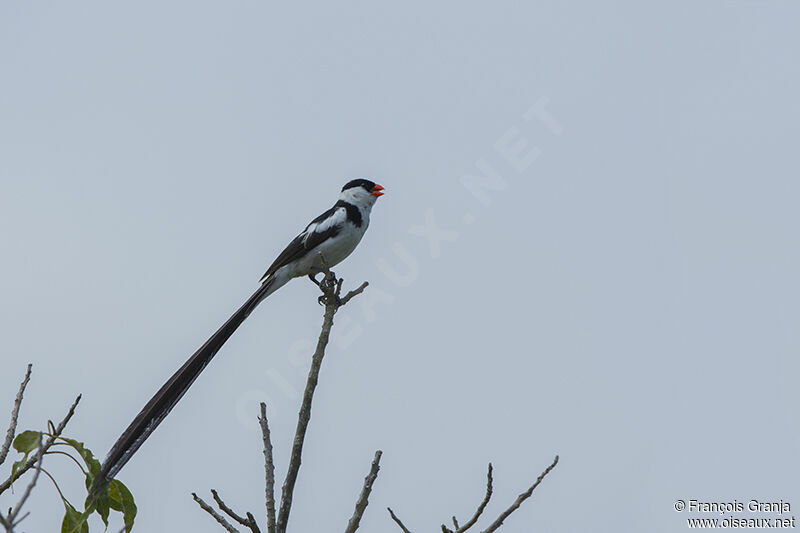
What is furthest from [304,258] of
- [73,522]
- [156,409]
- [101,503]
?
[73,522]

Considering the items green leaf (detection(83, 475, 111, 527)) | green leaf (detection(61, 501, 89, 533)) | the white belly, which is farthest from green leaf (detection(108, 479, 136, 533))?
the white belly

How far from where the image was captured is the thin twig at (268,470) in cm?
247

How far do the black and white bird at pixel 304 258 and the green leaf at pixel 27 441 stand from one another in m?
0.79

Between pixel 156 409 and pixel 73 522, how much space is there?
1004 millimetres

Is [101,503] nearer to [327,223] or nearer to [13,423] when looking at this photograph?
[13,423]

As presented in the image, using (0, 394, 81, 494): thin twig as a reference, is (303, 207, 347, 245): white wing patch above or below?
above

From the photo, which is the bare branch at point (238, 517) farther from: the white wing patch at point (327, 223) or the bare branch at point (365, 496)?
the white wing patch at point (327, 223)

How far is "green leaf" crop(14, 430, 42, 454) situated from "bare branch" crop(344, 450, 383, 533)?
2.94 feet

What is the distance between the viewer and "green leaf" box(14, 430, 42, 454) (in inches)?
92.4

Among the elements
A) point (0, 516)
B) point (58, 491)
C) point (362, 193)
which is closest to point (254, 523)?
point (58, 491)

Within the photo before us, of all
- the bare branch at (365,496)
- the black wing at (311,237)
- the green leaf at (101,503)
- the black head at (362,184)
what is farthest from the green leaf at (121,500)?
the black head at (362,184)

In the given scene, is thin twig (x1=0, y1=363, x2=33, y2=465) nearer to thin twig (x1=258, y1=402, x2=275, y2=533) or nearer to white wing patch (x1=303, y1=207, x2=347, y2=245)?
thin twig (x1=258, y1=402, x2=275, y2=533)

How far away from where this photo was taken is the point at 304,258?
247 inches

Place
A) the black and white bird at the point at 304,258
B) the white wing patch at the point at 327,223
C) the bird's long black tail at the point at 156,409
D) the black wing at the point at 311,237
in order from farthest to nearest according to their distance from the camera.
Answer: the white wing patch at the point at 327,223 < the black wing at the point at 311,237 < the black and white bird at the point at 304,258 < the bird's long black tail at the point at 156,409
